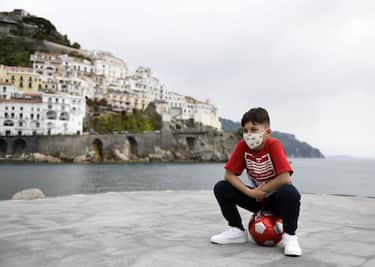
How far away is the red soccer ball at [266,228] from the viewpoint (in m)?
3.22

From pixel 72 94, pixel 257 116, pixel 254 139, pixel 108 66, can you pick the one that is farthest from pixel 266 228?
pixel 108 66

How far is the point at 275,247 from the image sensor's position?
3.32 metres

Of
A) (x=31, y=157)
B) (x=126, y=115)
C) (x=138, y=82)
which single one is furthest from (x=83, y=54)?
(x=31, y=157)

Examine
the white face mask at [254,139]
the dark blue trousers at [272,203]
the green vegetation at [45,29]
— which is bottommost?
the dark blue trousers at [272,203]

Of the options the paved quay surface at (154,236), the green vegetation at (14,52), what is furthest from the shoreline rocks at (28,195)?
the green vegetation at (14,52)

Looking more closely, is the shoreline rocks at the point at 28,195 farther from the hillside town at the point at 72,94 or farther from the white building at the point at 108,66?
the white building at the point at 108,66

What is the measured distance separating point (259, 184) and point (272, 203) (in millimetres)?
221

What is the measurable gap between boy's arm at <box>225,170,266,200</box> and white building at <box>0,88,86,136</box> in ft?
243

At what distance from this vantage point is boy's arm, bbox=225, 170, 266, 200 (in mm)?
3199

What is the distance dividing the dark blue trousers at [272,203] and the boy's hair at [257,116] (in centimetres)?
63

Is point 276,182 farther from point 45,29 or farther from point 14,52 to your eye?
point 45,29

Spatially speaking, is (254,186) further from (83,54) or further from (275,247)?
(83,54)

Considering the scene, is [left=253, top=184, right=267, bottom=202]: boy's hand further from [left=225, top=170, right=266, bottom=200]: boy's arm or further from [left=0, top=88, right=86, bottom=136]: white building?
[left=0, top=88, right=86, bottom=136]: white building

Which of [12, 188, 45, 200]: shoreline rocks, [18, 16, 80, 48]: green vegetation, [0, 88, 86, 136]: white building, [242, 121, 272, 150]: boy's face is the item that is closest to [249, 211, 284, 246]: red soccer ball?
[242, 121, 272, 150]: boy's face
